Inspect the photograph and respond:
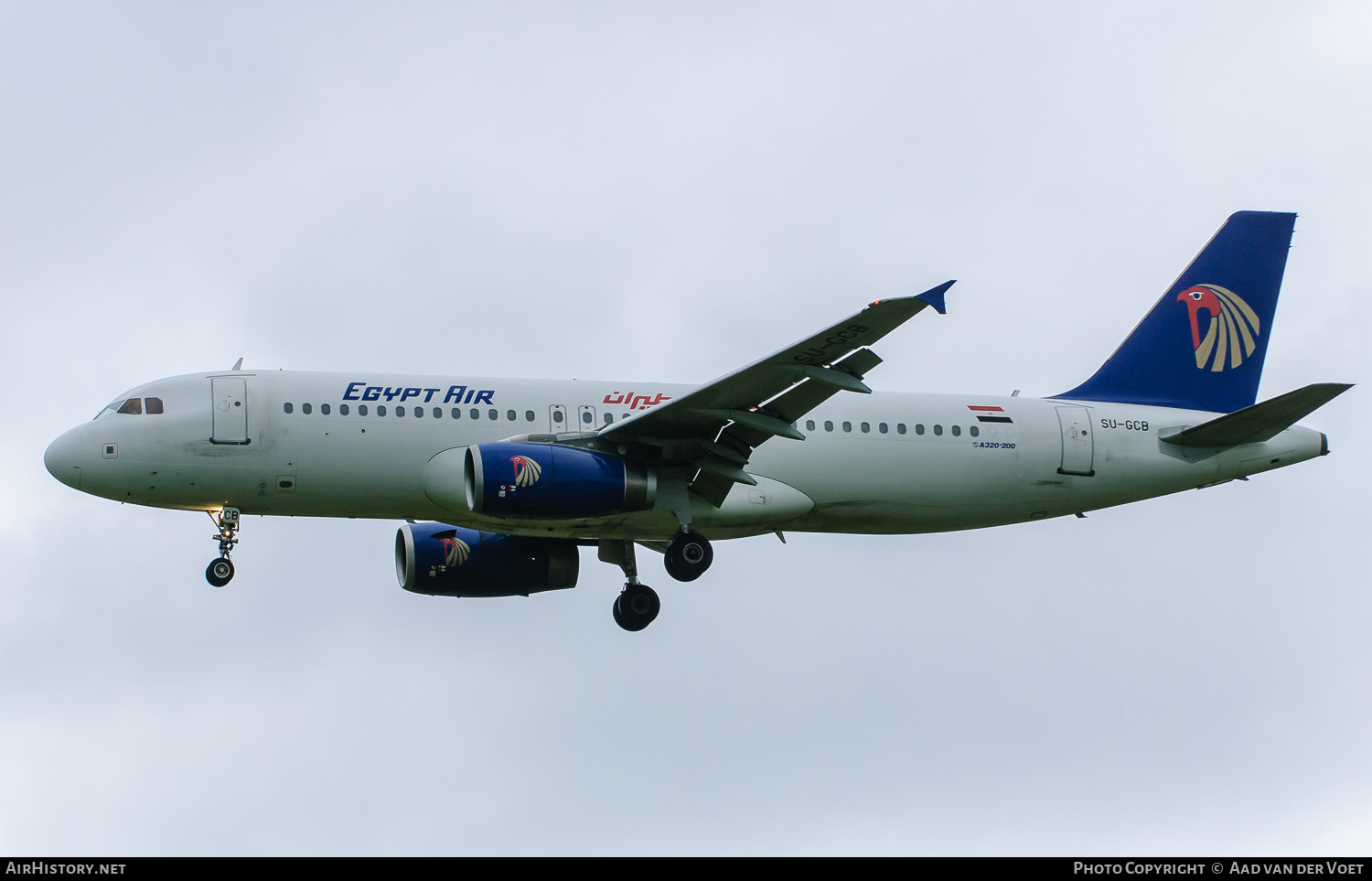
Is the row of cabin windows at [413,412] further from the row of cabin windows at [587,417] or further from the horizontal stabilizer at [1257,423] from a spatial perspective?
the horizontal stabilizer at [1257,423]

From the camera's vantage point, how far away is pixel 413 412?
95.9 feet

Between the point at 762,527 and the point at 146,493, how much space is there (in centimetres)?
1105

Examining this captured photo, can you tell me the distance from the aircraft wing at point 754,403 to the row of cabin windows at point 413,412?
1.83 m

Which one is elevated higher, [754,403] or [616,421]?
[616,421]

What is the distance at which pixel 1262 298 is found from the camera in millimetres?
35156

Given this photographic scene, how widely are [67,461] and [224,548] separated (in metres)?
3.05

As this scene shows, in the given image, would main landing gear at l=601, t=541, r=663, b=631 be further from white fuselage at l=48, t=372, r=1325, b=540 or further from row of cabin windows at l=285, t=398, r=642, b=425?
row of cabin windows at l=285, t=398, r=642, b=425

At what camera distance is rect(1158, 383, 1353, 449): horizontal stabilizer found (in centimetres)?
2964

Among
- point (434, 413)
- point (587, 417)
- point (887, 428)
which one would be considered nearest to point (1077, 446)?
point (887, 428)

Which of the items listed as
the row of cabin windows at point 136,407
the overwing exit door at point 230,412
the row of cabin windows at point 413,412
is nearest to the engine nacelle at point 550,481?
the row of cabin windows at point 413,412

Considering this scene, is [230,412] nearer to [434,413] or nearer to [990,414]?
[434,413]

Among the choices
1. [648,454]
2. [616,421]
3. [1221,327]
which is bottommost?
[648,454]
